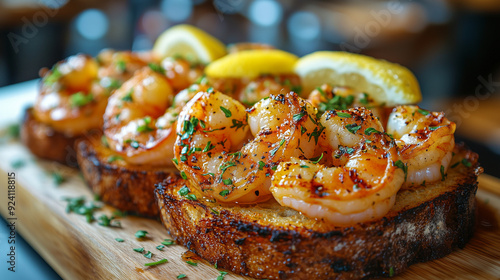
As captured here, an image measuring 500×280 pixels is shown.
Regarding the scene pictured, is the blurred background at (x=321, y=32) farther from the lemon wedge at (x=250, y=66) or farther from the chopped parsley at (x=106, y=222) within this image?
the chopped parsley at (x=106, y=222)

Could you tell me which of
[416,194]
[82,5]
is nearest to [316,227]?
[416,194]

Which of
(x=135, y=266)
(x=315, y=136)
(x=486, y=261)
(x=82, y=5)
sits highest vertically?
(x=82, y=5)

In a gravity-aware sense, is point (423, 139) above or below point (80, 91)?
below

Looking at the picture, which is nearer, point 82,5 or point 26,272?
point 26,272

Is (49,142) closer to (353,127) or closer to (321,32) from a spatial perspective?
(353,127)

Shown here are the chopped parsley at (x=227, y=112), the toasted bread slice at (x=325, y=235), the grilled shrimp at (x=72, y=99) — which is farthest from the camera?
the grilled shrimp at (x=72, y=99)

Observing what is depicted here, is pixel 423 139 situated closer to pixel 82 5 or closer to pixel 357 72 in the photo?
pixel 357 72

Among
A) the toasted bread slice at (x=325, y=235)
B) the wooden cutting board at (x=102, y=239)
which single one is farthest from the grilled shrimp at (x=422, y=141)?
the wooden cutting board at (x=102, y=239)
